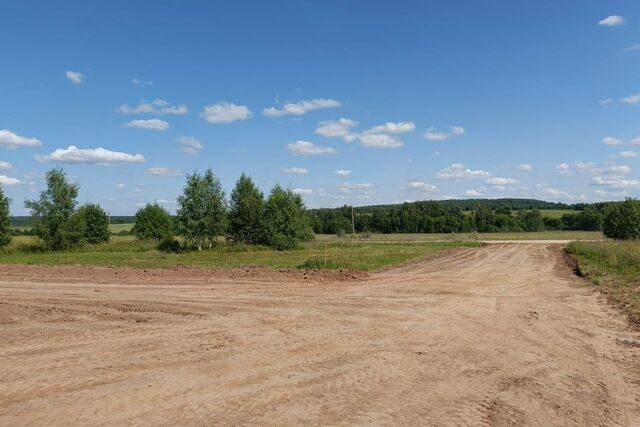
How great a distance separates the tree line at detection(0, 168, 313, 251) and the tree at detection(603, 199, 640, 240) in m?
41.1

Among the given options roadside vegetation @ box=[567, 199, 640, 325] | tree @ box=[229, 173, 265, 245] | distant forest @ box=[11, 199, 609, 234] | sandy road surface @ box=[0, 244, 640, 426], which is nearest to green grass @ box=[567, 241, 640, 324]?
roadside vegetation @ box=[567, 199, 640, 325]

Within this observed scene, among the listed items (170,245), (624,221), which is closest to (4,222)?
(170,245)

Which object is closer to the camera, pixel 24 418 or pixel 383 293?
pixel 24 418

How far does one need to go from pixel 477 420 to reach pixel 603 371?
3402 millimetres

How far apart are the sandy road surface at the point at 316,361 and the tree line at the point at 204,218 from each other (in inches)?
1397

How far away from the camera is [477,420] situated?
576 cm

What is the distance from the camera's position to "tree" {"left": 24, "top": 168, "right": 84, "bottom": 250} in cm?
4659

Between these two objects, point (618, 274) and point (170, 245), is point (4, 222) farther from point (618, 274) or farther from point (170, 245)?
point (618, 274)

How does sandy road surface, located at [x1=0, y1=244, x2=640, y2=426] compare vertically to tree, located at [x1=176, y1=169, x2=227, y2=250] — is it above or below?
below

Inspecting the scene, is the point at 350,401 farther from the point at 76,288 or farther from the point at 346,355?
the point at 76,288

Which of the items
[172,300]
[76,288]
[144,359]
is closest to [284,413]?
[144,359]

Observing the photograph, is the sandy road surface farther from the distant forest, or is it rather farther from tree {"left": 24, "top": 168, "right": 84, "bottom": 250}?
the distant forest

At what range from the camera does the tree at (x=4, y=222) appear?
158 ft

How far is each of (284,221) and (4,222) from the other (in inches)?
1107
